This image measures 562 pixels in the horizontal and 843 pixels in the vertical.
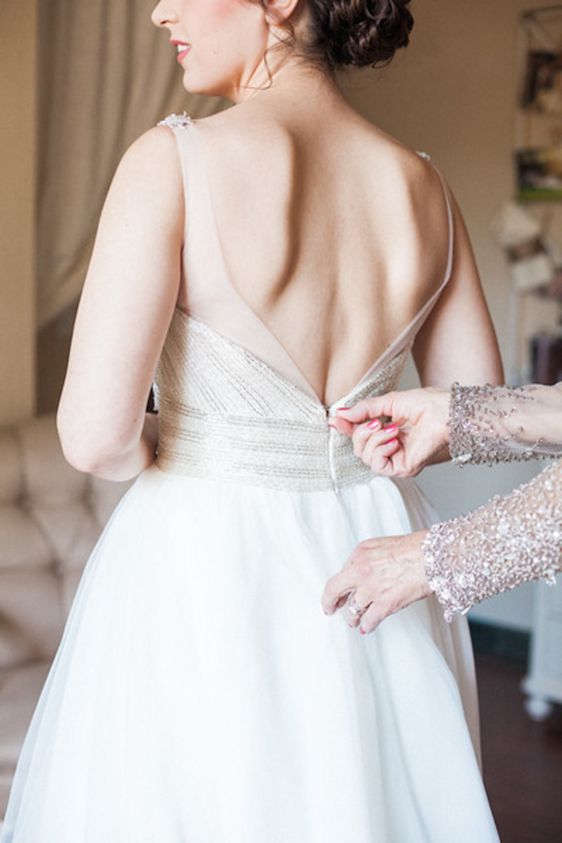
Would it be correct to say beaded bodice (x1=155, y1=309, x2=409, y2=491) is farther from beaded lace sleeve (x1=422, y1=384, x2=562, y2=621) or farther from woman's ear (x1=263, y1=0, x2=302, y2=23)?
woman's ear (x1=263, y1=0, x2=302, y2=23)

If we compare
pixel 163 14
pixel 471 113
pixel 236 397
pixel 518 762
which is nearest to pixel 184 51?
pixel 163 14

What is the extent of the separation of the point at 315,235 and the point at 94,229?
5.36 ft

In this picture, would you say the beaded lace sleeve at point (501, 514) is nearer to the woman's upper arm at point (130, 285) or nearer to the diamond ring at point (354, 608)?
the diamond ring at point (354, 608)

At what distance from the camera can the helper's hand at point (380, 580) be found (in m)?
1.12

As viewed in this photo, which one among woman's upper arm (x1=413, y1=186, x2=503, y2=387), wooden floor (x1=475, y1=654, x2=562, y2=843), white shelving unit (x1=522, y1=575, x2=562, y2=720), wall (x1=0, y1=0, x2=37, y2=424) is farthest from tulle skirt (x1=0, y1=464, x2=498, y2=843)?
white shelving unit (x1=522, y1=575, x2=562, y2=720)

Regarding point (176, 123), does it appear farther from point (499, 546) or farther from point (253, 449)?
point (499, 546)

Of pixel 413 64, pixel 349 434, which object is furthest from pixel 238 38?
pixel 413 64

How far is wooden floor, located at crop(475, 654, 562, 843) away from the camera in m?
2.94

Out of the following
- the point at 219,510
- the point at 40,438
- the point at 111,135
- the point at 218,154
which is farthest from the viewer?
the point at 111,135

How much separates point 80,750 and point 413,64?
373 centimetres

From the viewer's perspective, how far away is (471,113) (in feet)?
14.4

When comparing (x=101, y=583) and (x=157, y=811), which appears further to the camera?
(x=101, y=583)

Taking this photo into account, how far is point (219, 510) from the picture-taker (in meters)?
1.25

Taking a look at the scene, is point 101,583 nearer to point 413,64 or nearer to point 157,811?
point 157,811
